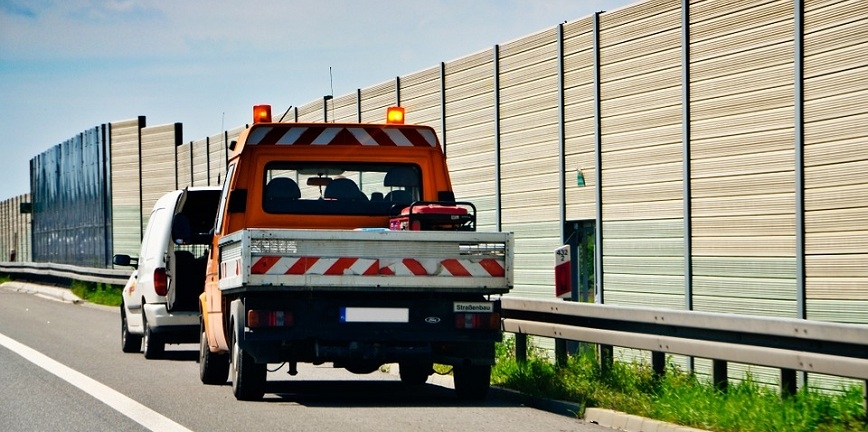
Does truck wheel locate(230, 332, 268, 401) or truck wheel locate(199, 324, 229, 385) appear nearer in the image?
truck wheel locate(230, 332, 268, 401)

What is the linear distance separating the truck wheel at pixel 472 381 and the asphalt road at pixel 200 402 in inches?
4.3

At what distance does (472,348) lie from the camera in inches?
476

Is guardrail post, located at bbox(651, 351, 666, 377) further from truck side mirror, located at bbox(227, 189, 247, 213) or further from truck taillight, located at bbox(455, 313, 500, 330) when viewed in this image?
truck side mirror, located at bbox(227, 189, 247, 213)

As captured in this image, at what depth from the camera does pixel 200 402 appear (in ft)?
39.8

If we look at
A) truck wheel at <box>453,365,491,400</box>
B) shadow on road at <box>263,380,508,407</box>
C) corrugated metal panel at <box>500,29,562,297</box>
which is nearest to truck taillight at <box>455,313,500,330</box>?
truck wheel at <box>453,365,491,400</box>

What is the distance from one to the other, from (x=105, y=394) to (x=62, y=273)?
26.5 metres

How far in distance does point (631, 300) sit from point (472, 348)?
4.06 m

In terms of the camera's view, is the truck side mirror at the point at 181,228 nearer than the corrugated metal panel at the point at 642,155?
Yes

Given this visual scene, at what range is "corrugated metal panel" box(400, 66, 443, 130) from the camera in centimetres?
2111

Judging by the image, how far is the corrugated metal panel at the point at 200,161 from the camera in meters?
34.1

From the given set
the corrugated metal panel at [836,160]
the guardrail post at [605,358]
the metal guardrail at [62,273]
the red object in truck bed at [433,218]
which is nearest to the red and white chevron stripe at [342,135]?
the red object in truck bed at [433,218]

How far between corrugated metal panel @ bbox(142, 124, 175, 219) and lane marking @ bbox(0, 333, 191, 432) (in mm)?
19229

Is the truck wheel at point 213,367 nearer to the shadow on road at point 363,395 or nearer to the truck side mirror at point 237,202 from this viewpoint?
the shadow on road at point 363,395

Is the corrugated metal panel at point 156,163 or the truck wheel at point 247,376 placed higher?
the corrugated metal panel at point 156,163
